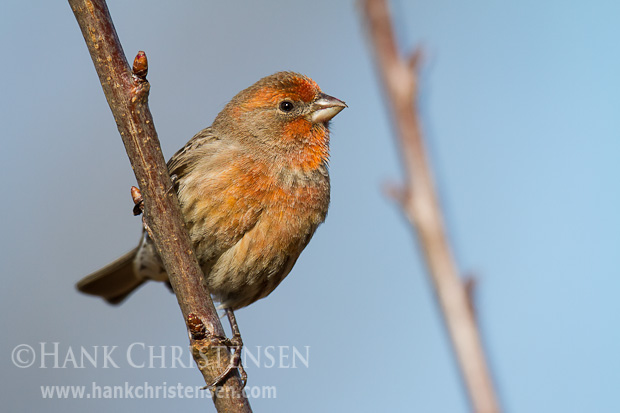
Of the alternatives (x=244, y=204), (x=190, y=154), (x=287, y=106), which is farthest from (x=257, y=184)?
(x=287, y=106)

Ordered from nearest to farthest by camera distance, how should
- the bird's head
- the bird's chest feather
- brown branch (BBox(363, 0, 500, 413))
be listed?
brown branch (BBox(363, 0, 500, 413)) < the bird's chest feather < the bird's head

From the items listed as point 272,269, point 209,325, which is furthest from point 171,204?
point 272,269

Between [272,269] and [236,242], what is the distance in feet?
1.21

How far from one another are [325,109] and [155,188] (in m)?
2.21

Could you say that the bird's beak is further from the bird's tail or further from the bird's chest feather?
the bird's tail

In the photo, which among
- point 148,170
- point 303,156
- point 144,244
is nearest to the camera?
point 148,170

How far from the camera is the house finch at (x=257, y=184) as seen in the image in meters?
4.66

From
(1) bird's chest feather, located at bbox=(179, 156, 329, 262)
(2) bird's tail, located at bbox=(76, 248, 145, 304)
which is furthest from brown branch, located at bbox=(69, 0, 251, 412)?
(2) bird's tail, located at bbox=(76, 248, 145, 304)

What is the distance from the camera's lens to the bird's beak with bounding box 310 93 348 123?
17.0ft

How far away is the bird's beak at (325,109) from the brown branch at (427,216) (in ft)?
11.9

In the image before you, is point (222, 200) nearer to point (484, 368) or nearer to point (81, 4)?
point (81, 4)

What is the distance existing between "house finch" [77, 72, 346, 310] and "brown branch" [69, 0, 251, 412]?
1.26m

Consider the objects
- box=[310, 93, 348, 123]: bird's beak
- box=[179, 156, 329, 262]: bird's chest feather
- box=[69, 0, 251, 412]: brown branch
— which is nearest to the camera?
box=[69, 0, 251, 412]: brown branch

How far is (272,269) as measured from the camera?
4910mm
